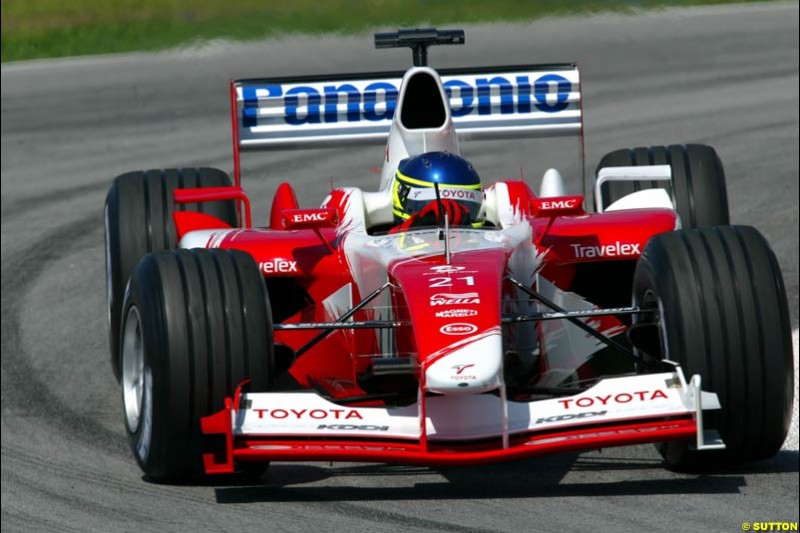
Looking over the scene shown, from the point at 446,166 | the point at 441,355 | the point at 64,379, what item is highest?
the point at 446,166

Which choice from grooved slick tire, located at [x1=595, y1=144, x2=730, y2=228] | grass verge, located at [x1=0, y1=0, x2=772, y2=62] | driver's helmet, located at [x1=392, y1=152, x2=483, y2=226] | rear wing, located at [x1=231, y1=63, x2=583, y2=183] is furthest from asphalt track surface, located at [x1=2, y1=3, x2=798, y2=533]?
rear wing, located at [x1=231, y1=63, x2=583, y2=183]

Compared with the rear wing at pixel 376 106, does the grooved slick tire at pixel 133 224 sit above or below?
below

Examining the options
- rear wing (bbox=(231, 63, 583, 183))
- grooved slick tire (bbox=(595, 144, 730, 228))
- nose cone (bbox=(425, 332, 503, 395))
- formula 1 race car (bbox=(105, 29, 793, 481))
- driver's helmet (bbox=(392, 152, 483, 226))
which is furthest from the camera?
rear wing (bbox=(231, 63, 583, 183))

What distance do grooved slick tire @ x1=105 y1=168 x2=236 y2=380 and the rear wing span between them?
0.78 meters

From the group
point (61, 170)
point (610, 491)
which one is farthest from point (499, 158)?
point (610, 491)

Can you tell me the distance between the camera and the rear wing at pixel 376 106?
10391 millimetres

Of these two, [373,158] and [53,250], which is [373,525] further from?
[373,158]

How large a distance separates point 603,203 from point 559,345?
228 cm

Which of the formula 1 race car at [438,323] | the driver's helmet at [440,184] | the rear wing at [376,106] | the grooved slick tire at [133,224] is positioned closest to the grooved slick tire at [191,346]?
the formula 1 race car at [438,323]

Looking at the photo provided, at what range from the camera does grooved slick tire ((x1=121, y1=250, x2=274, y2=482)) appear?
6875 mm

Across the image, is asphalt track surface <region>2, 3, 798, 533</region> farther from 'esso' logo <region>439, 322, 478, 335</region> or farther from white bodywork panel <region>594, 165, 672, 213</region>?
white bodywork panel <region>594, 165, 672, 213</region>

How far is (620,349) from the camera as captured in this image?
7.33 metres

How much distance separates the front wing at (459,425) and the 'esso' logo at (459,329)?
28cm

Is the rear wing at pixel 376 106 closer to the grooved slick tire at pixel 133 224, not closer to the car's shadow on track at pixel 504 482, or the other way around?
the grooved slick tire at pixel 133 224
